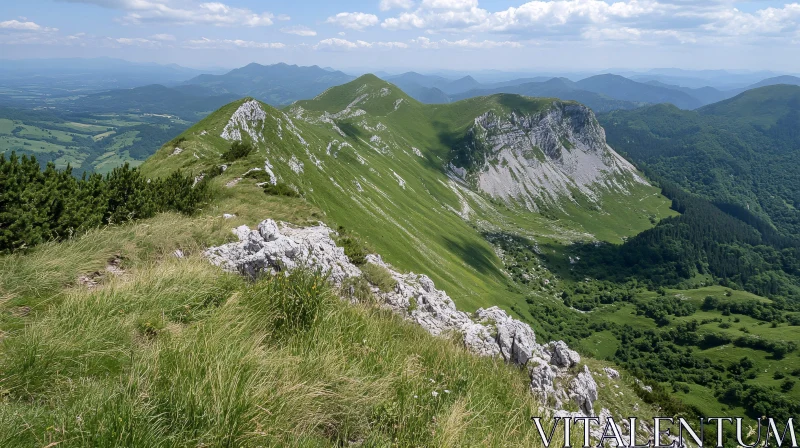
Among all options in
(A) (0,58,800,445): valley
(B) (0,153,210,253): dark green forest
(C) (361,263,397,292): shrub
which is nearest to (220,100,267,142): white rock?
(A) (0,58,800,445): valley

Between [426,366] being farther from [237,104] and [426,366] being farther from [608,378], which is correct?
[237,104]

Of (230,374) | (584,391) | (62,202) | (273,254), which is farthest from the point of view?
(584,391)

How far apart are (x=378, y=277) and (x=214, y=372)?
61.1 feet

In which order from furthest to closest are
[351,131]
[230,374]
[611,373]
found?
[351,131], [611,373], [230,374]

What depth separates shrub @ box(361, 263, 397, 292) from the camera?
22812mm

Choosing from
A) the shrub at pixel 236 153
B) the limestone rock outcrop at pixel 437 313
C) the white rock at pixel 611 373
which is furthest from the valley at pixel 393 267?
the limestone rock outcrop at pixel 437 313

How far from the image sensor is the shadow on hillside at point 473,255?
12229 cm

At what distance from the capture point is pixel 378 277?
23.3 meters

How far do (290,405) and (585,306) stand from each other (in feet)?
566

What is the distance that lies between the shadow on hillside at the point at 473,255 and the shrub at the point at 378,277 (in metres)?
96.6

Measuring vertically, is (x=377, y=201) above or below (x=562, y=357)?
below

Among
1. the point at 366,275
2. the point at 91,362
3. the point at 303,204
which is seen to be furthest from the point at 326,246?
the point at 91,362

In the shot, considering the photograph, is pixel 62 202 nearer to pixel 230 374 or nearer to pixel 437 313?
pixel 230 374

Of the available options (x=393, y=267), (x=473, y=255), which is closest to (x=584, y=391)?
(x=393, y=267)
